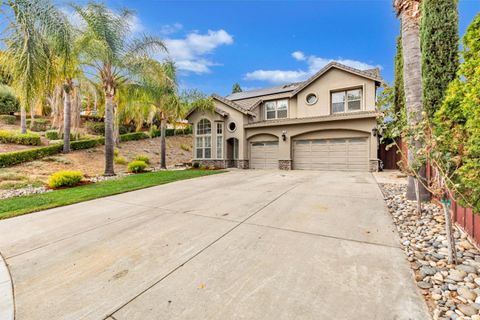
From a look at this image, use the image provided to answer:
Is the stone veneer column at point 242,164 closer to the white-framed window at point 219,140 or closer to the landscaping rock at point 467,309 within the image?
the white-framed window at point 219,140

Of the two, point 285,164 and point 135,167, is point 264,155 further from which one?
point 135,167

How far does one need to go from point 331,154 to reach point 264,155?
4.59 m

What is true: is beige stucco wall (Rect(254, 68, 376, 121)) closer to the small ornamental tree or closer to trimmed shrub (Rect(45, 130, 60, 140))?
the small ornamental tree

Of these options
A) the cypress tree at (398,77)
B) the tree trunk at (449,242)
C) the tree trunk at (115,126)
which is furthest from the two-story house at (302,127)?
the tree trunk at (449,242)

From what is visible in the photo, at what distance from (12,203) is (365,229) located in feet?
29.6

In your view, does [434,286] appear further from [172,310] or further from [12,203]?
[12,203]

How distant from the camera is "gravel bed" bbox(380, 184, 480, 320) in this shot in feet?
6.22

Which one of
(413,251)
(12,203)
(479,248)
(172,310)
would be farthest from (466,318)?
(12,203)

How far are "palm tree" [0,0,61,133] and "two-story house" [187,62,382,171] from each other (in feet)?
34.4

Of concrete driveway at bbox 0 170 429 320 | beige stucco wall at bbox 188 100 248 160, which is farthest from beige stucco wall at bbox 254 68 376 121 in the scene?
concrete driveway at bbox 0 170 429 320

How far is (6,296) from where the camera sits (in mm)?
2182

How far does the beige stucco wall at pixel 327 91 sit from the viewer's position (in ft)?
41.3

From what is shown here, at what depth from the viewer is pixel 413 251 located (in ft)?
9.45

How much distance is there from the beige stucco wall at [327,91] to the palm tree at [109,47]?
31.3 ft
